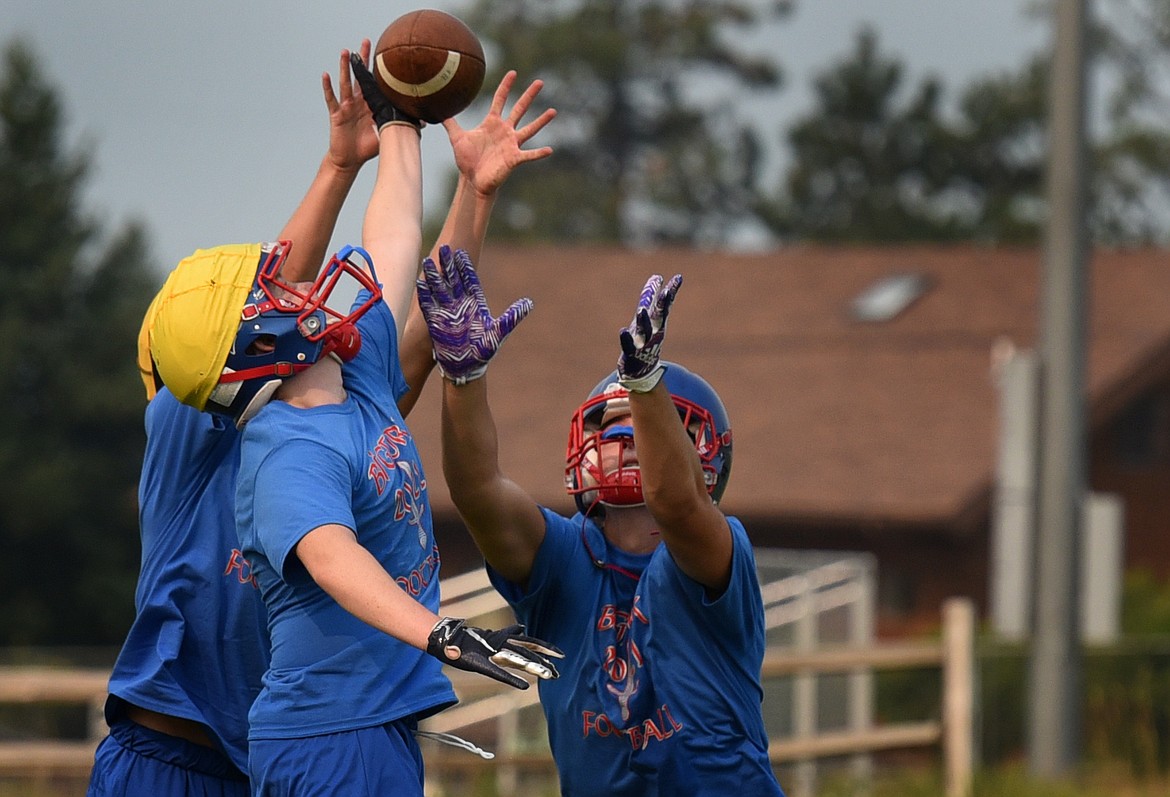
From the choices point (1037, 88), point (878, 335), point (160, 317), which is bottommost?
point (160, 317)

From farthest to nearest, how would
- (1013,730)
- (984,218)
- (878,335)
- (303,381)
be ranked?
(984,218), (878,335), (1013,730), (303,381)

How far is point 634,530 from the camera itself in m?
4.04

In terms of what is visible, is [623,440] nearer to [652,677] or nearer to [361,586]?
[652,677]

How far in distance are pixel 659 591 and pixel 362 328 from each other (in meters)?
0.81

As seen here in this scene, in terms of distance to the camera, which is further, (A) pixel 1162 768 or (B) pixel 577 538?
(A) pixel 1162 768

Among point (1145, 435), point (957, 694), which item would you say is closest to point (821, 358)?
point (1145, 435)

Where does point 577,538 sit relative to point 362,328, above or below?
below

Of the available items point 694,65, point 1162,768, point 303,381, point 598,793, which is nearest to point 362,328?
point 303,381

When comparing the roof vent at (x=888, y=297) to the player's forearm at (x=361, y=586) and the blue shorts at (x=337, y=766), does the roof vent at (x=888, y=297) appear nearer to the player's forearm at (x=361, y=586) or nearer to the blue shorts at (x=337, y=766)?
the blue shorts at (x=337, y=766)

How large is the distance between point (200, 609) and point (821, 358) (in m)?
20.4

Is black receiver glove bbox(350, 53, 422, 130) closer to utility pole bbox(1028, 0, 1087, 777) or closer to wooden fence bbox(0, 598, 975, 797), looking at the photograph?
wooden fence bbox(0, 598, 975, 797)

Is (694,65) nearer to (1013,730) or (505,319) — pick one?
(1013,730)

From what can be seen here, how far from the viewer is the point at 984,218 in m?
36.3

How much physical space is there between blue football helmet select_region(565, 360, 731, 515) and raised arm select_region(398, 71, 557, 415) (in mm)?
378
